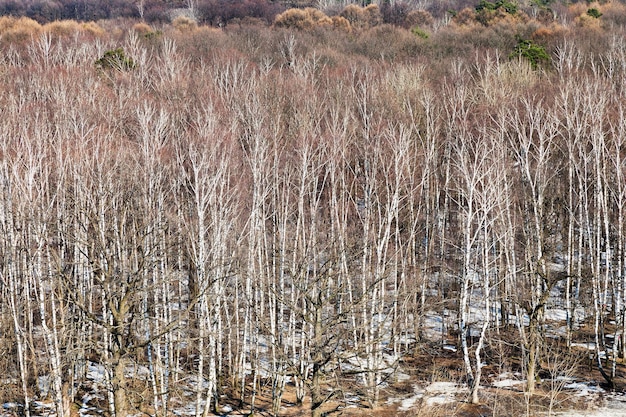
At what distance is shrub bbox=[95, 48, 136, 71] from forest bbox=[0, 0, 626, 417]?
7.6 inches

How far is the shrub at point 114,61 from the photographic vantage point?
46.2 m

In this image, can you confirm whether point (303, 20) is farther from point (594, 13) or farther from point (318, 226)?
point (318, 226)

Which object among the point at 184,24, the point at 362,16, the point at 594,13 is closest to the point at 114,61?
the point at 184,24

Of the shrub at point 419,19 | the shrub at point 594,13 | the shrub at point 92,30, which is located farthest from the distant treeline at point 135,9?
the shrub at point 594,13

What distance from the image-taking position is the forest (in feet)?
70.7

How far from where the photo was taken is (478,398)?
22734 mm

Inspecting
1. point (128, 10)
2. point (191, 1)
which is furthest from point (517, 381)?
point (128, 10)

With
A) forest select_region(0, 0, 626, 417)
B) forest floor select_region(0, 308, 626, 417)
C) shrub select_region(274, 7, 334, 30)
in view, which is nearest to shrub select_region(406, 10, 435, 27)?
forest select_region(0, 0, 626, 417)

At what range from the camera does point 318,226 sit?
32.4m

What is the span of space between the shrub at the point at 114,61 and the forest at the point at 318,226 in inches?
7.6

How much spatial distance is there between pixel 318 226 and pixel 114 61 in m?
22.5

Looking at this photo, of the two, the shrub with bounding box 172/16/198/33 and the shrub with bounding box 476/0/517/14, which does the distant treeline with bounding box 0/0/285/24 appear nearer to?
the shrub with bounding box 172/16/198/33

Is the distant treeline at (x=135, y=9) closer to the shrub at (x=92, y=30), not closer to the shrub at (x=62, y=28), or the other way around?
the shrub at (x=92, y=30)

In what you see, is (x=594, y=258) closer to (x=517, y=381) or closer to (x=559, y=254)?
(x=517, y=381)
